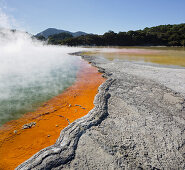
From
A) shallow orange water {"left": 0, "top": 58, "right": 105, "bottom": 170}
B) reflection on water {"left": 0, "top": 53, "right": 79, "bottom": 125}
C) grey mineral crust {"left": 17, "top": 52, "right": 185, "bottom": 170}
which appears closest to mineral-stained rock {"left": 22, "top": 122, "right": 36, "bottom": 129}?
shallow orange water {"left": 0, "top": 58, "right": 105, "bottom": 170}

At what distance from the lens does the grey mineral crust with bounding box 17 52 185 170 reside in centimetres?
270

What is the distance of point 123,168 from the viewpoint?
259cm

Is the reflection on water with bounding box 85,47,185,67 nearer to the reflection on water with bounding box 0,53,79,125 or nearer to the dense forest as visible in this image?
the reflection on water with bounding box 0,53,79,125

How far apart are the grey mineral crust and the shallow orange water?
0.58 metres

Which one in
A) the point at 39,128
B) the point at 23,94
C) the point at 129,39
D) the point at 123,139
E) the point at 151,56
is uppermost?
the point at 129,39

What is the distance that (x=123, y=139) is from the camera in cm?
328

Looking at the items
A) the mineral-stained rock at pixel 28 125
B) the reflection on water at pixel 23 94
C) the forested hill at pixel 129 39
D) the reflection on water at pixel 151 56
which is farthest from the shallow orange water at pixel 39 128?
the forested hill at pixel 129 39

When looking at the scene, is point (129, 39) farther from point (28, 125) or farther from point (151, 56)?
point (28, 125)

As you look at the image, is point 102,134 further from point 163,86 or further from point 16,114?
point 163,86

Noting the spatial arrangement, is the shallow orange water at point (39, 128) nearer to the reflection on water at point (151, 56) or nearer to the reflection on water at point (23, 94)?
the reflection on water at point (23, 94)

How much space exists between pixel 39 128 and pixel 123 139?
8.79ft

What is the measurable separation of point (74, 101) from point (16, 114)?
7.77ft

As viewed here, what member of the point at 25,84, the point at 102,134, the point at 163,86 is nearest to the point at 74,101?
the point at 102,134

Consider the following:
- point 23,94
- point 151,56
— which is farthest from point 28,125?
point 151,56
